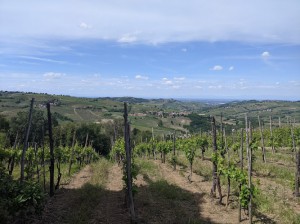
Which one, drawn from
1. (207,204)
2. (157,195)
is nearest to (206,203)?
(207,204)

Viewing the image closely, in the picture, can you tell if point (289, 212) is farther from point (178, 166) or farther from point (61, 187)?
point (178, 166)

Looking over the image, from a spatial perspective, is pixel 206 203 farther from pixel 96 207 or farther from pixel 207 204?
pixel 96 207

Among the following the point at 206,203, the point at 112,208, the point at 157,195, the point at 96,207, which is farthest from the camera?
the point at 157,195

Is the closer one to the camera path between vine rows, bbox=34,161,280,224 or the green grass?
path between vine rows, bbox=34,161,280,224

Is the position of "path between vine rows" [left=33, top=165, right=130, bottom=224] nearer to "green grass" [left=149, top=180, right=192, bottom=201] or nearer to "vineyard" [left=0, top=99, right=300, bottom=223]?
"vineyard" [left=0, top=99, right=300, bottom=223]

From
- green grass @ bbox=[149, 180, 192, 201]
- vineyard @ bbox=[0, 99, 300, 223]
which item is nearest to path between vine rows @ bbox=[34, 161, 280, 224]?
vineyard @ bbox=[0, 99, 300, 223]

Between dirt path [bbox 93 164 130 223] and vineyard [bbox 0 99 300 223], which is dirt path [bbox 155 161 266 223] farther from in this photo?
dirt path [bbox 93 164 130 223]

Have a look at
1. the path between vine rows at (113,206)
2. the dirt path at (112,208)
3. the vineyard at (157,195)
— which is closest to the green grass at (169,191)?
the vineyard at (157,195)

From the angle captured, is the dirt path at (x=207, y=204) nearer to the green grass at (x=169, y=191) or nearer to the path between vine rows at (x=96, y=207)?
the green grass at (x=169, y=191)

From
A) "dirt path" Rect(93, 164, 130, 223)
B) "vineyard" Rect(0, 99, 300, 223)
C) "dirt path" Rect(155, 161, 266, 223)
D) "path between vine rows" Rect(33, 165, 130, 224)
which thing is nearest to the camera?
"vineyard" Rect(0, 99, 300, 223)

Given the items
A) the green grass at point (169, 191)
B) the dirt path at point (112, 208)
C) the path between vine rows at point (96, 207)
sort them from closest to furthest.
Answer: the path between vine rows at point (96, 207)
the dirt path at point (112, 208)
the green grass at point (169, 191)

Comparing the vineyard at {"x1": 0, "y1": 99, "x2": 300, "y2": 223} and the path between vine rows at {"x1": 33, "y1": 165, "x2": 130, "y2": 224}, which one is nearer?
the vineyard at {"x1": 0, "y1": 99, "x2": 300, "y2": 223}

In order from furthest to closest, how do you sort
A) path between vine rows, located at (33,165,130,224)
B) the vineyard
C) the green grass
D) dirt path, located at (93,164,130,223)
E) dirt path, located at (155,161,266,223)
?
the green grass, dirt path, located at (155,161,266,223), dirt path, located at (93,164,130,223), path between vine rows, located at (33,165,130,224), the vineyard

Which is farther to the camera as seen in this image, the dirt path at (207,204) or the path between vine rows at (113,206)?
the dirt path at (207,204)
